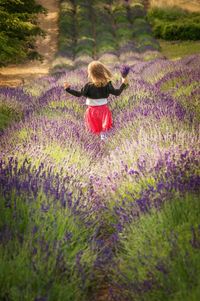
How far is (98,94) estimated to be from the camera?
6.27m

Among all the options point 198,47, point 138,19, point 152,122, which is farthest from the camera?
point 138,19

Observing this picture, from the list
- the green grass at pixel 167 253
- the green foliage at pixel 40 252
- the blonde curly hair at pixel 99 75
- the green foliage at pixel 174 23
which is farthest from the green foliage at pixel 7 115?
the green foliage at pixel 174 23

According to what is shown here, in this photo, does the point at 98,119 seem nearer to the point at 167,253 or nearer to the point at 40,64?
the point at 167,253

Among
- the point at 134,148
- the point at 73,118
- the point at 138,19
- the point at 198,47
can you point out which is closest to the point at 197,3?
the point at 138,19

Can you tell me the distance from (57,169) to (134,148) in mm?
679

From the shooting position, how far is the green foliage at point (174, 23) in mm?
23984

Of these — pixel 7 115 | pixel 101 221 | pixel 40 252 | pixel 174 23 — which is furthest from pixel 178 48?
pixel 40 252

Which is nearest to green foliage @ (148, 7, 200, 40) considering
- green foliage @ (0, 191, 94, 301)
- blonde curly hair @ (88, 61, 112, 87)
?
blonde curly hair @ (88, 61, 112, 87)

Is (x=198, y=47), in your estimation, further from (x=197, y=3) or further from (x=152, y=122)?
(x=152, y=122)

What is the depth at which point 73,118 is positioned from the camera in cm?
660

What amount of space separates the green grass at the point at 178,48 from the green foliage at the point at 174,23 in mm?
419

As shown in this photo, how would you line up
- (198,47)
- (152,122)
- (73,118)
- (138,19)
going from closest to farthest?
(152,122) → (73,118) → (198,47) → (138,19)

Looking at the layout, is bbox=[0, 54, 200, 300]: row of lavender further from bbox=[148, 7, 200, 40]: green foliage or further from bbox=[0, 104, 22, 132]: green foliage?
bbox=[148, 7, 200, 40]: green foliage

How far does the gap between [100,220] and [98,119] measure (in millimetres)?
2943
